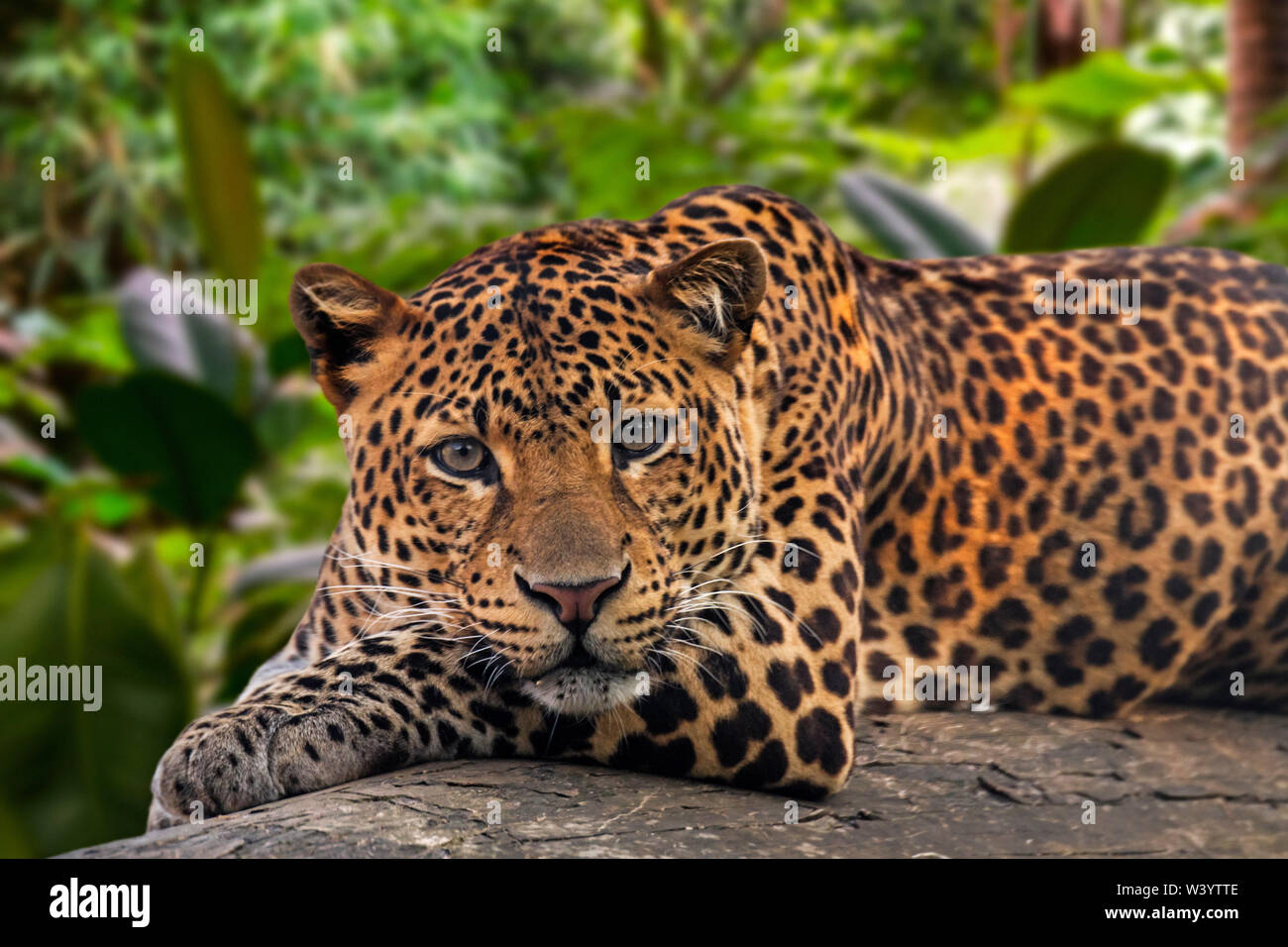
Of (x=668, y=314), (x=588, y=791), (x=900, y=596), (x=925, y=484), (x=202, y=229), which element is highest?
(x=202, y=229)

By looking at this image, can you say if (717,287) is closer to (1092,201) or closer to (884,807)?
(884,807)

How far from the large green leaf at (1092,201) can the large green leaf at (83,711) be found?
4.37 meters

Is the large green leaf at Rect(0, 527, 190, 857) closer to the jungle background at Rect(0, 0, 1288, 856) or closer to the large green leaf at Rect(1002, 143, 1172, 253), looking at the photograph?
the jungle background at Rect(0, 0, 1288, 856)

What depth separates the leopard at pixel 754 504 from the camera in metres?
3.01

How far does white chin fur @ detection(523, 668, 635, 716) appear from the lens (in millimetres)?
2918

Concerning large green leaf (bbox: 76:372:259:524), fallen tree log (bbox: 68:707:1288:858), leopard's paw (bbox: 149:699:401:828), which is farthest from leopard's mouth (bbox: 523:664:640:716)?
large green leaf (bbox: 76:372:259:524)

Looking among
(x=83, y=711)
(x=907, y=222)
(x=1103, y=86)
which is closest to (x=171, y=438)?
(x=83, y=711)

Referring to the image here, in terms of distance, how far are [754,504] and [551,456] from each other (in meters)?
0.59

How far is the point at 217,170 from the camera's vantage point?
692 cm

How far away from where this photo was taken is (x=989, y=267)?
430cm

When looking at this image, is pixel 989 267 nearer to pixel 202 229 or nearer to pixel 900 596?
pixel 900 596

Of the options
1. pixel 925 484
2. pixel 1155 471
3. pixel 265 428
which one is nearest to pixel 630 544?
pixel 925 484

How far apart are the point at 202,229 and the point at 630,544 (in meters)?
4.74

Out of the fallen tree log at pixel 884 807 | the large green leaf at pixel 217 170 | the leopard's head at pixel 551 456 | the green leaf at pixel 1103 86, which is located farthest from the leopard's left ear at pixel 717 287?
the green leaf at pixel 1103 86
